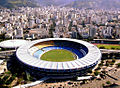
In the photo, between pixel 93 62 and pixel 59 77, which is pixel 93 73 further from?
pixel 59 77

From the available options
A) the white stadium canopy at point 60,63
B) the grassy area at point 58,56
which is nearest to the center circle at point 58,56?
the grassy area at point 58,56

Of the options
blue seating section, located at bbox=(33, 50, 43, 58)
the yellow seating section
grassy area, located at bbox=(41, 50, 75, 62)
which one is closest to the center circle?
grassy area, located at bbox=(41, 50, 75, 62)

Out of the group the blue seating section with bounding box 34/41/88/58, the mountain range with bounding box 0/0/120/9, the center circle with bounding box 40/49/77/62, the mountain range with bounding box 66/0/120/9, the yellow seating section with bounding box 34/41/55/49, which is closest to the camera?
the center circle with bounding box 40/49/77/62

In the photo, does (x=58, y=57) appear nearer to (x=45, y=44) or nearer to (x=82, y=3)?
(x=45, y=44)

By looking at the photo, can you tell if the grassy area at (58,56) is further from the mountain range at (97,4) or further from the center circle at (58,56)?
the mountain range at (97,4)

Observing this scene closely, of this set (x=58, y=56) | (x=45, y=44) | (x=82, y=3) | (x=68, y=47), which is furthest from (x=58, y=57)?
(x=82, y=3)

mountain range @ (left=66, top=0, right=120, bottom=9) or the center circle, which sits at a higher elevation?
mountain range @ (left=66, top=0, right=120, bottom=9)

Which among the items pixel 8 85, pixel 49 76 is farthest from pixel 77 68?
pixel 8 85

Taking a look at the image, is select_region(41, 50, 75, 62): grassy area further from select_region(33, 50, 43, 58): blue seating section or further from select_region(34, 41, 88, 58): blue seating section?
select_region(34, 41, 88, 58): blue seating section
